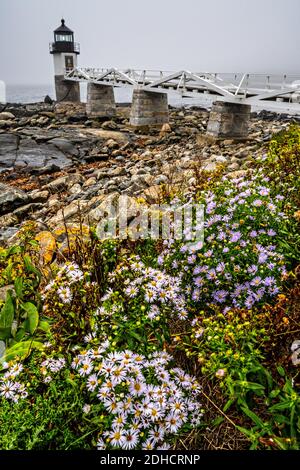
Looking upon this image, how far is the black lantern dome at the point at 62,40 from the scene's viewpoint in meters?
39.6

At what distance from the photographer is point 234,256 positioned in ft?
8.81

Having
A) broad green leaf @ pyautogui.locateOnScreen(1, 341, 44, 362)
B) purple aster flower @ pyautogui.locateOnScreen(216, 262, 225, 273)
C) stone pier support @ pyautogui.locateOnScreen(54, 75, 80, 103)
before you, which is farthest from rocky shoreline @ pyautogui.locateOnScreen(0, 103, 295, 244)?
stone pier support @ pyautogui.locateOnScreen(54, 75, 80, 103)

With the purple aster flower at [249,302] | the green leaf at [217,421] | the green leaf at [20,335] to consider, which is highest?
the purple aster flower at [249,302]

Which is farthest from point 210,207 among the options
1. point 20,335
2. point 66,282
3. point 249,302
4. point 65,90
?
point 65,90

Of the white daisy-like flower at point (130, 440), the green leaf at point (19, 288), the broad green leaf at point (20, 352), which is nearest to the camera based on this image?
the white daisy-like flower at point (130, 440)

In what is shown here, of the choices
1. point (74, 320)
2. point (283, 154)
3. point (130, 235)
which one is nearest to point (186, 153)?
point (283, 154)

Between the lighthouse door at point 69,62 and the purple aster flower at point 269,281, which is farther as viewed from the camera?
the lighthouse door at point 69,62

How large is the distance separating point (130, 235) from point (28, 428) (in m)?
Answer: 2.05

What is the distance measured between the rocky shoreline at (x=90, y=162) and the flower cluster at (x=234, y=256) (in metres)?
1.42

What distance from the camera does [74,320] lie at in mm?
2418

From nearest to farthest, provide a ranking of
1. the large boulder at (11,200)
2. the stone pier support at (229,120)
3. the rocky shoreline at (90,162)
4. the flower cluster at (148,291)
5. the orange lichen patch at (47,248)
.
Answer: the flower cluster at (148,291) → the orange lichen patch at (47,248) → the rocky shoreline at (90,162) → the large boulder at (11,200) → the stone pier support at (229,120)

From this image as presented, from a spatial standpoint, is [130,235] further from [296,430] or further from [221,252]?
[296,430]

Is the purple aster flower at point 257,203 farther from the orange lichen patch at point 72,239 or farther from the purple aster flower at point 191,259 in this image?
the orange lichen patch at point 72,239

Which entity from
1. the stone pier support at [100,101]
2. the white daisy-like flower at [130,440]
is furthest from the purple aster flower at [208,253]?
the stone pier support at [100,101]
